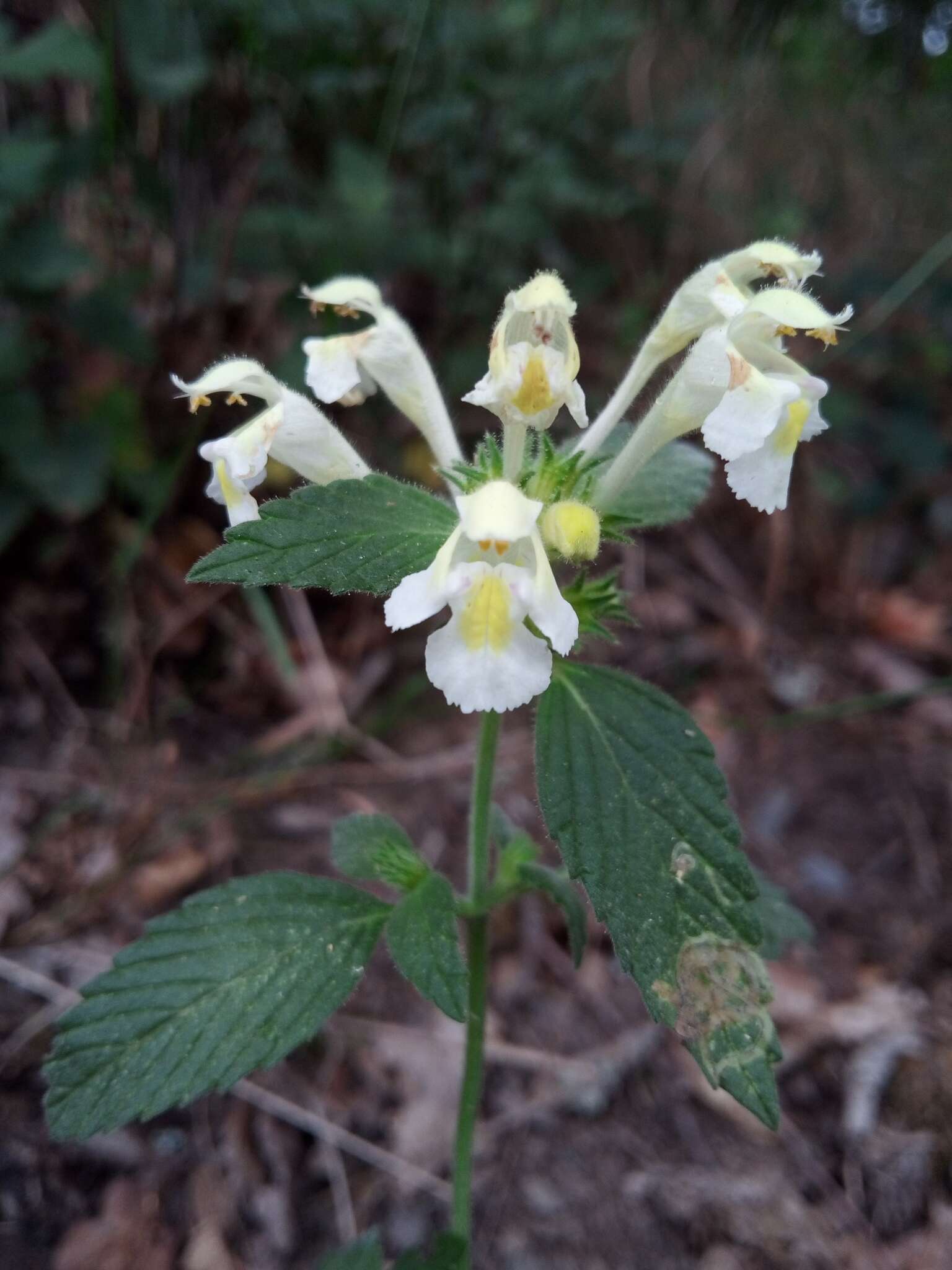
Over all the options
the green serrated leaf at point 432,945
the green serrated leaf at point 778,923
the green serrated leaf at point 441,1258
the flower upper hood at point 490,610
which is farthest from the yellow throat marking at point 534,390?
the green serrated leaf at point 441,1258

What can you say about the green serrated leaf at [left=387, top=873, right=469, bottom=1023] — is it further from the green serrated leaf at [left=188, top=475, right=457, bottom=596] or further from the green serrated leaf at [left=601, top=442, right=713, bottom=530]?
the green serrated leaf at [left=601, top=442, right=713, bottom=530]

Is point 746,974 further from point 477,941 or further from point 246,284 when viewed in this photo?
point 246,284

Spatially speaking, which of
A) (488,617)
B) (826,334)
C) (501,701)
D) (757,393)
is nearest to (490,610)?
(488,617)

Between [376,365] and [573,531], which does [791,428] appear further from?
[376,365]

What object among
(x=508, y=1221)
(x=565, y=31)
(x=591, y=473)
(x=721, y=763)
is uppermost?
(x=565, y=31)

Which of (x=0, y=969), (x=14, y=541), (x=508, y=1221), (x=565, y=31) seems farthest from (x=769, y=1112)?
(x=565, y=31)

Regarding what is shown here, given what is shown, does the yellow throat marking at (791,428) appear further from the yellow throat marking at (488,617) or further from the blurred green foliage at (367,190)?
the blurred green foliage at (367,190)

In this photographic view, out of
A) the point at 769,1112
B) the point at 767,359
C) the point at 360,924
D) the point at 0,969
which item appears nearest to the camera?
the point at 769,1112

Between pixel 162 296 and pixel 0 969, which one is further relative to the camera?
pixel 162 296
